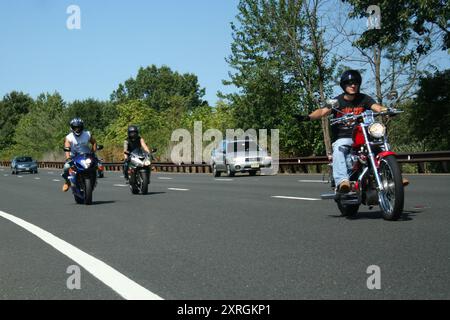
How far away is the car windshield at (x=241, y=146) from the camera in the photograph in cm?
2945

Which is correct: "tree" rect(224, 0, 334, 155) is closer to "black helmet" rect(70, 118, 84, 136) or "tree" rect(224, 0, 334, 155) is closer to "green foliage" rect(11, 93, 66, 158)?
"black helmet" rect(70, 118, 84, 136)

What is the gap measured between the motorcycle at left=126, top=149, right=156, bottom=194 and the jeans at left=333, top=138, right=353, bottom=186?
8.48m

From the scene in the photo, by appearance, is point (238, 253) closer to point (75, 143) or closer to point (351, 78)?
point (351, 78)

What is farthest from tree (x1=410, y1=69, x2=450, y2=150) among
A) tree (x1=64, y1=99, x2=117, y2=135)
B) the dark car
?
tree (x1=64, y1=99, x2=117, y2=135)

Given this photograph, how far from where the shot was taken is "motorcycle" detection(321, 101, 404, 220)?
8195 mm

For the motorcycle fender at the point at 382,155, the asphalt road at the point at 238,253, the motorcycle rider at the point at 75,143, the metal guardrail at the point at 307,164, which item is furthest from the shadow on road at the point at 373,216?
the metal guardrail at the point at 307,164

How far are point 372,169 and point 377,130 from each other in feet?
1.54

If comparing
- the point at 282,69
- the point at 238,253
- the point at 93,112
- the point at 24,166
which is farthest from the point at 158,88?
the point at 238,253

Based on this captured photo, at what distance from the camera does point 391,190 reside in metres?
8.27

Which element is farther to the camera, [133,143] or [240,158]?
[240,158]

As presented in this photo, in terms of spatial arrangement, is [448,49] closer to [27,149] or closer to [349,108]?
[349,108]
